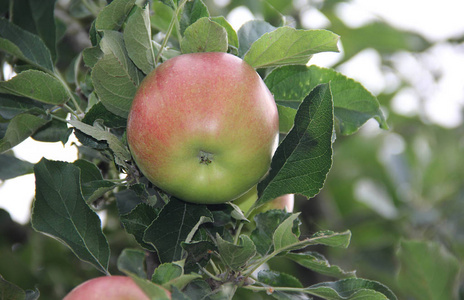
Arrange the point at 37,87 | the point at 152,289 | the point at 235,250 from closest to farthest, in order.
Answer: the point at 152,289 < the point at 235,250 < the point at 37,87

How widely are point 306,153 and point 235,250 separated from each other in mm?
252

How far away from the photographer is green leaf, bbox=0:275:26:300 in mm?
1071

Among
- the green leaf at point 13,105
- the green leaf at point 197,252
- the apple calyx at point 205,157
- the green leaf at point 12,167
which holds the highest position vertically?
the apple calyx at point 205,157

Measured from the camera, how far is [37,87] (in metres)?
1.24

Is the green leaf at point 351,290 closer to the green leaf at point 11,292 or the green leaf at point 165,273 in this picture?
the green leaf at point 165,273

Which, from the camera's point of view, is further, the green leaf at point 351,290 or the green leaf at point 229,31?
the green leaf at point 229,31

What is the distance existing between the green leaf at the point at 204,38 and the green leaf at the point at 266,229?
401mm

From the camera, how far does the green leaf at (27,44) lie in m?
1.38

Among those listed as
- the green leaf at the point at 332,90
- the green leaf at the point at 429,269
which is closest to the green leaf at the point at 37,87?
the green leaf at the point at 332,90

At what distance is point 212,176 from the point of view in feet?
3.42

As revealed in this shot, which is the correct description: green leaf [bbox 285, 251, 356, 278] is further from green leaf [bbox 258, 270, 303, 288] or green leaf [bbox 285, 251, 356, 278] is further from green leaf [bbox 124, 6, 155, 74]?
green leaf [bbox 124, 6, 155, 74]

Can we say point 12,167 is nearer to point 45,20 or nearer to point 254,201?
point 45,20

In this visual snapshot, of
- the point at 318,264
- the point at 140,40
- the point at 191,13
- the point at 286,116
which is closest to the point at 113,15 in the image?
the point at 140,40

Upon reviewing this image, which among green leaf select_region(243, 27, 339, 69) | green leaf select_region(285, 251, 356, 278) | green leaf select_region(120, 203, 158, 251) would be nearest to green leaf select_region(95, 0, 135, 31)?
green leaf select_region(243, 27, 339, 69)
